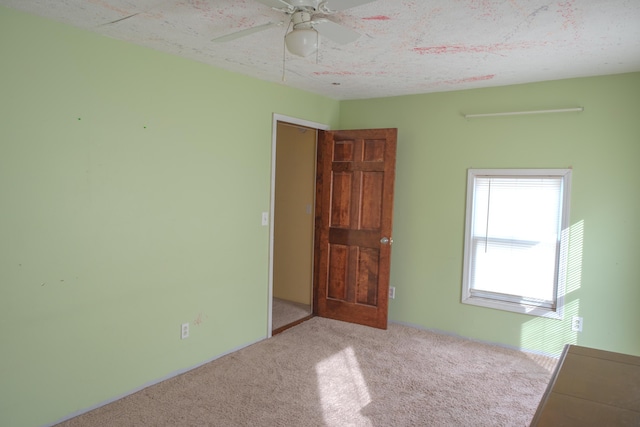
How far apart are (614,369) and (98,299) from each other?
2.67m

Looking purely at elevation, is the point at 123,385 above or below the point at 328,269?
below

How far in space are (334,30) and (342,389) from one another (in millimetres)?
2288

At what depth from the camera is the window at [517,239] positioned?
11.4ft

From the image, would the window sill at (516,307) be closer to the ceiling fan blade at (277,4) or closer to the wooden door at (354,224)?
the wooden door at (354,224)

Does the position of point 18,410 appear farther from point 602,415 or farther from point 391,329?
point 391,329

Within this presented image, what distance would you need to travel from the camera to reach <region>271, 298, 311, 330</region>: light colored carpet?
4238 mm

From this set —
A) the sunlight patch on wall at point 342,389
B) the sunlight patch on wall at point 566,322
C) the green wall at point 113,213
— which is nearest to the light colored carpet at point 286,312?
the green wall at point 113,213

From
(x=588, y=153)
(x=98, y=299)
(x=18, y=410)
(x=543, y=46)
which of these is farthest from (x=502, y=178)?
(x=18, y=410)

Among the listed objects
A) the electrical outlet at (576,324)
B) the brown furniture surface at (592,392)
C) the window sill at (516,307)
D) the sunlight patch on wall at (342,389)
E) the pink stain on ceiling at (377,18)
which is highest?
the pink stain on ceiling at (377,18)

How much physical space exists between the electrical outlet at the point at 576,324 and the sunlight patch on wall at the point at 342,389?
5.86 feet

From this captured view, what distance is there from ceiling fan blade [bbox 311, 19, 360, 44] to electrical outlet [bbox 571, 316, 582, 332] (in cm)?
291

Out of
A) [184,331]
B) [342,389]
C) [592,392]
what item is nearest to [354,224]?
[342,389]

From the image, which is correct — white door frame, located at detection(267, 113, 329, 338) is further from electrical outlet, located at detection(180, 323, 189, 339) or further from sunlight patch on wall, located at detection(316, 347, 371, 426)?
electrical outlet, located at detection(180, 323, 189, 339)

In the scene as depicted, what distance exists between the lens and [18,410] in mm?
2266
